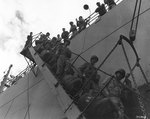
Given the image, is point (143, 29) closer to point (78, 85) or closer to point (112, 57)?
point (112, 57)

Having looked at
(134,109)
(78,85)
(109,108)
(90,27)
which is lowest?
(134,109)

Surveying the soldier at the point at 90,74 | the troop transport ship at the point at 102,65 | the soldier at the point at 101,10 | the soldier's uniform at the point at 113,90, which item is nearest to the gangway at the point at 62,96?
the troop transport ship at the point at 102,65

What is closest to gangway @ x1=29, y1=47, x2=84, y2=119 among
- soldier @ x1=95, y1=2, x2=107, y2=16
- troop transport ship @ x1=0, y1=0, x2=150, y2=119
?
troop transport ship @ x1=0, y1=0, x2=150, y2=119

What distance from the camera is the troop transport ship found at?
521 centimetres

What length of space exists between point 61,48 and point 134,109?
330 centimetres

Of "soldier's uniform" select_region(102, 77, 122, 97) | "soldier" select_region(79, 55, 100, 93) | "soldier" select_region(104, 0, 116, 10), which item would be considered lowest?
"soldier's uniform" select_region(102, 77, 122, 97)

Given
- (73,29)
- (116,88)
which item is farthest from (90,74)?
(73,29)

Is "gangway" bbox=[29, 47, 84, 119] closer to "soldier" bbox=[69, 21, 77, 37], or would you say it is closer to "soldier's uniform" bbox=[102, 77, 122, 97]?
"soldier's uniform" bbox=[102, 77, 122, 97]

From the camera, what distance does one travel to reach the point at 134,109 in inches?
209

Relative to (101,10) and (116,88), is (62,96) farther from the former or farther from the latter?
(101,10)

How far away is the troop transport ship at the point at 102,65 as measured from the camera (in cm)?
521

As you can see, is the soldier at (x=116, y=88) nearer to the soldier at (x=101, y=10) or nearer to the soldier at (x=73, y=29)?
the soldier at (x=101, y=10)

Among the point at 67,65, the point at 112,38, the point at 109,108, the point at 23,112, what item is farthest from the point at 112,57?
the point at 23,112

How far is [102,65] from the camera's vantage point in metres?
7.26
